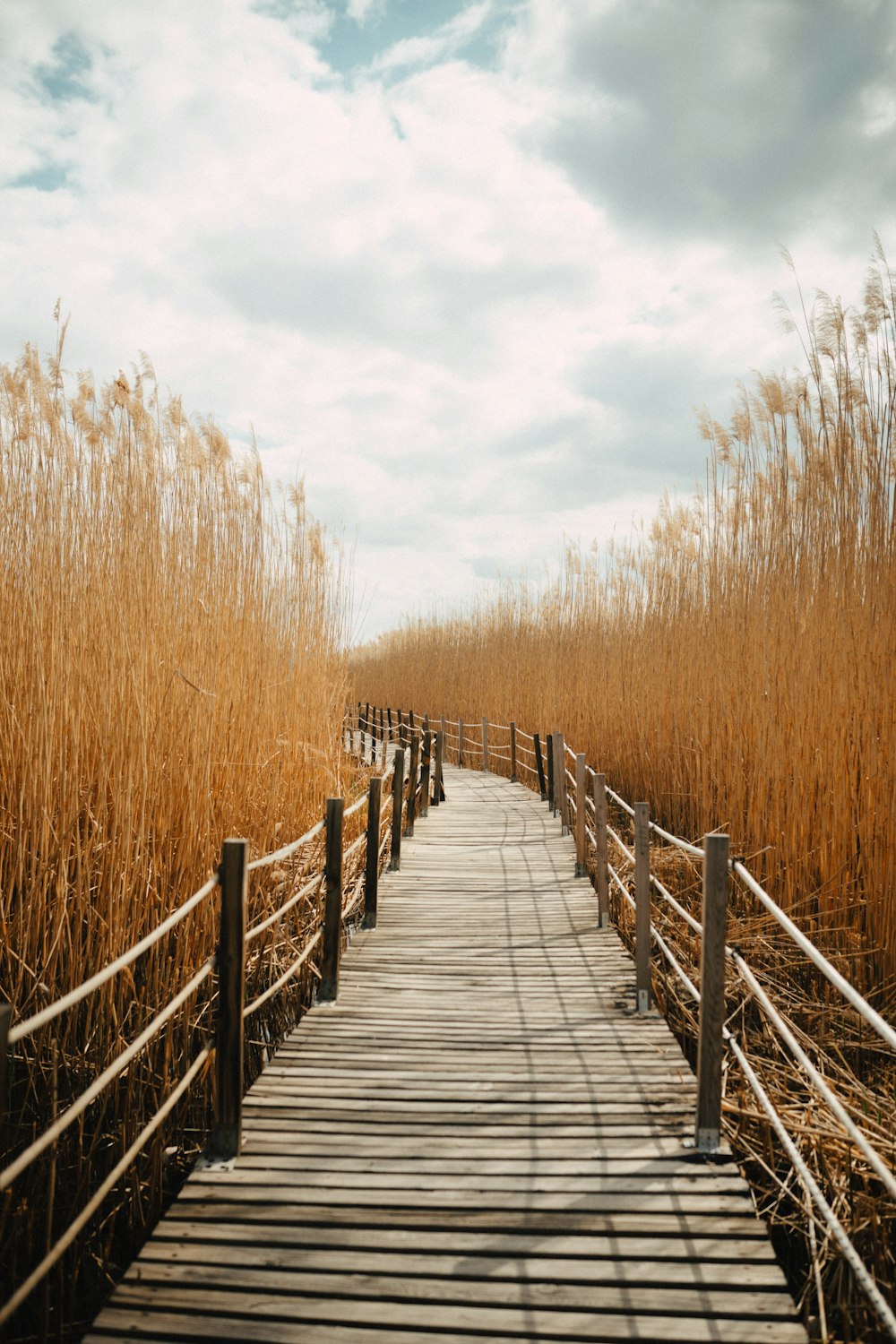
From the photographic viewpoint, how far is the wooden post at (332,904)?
134 inches

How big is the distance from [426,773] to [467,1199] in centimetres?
642

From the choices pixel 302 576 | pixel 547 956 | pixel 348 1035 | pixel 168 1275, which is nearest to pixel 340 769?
pixel 302 576

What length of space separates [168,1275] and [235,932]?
29.8 inches

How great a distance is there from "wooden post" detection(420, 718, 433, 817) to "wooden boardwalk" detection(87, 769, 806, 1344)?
4734 mm

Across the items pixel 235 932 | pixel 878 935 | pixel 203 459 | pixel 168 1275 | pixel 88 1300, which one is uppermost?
pixel 203 459

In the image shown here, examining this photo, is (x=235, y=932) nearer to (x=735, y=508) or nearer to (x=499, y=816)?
(x=735, y=508)

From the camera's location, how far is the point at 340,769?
5676 millimetres

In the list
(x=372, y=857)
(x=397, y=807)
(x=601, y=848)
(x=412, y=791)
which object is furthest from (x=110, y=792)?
(x=412, y=791)

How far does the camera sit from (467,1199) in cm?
214

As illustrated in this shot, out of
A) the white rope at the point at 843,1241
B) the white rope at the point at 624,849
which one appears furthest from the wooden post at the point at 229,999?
the white rope at the point at 624,849

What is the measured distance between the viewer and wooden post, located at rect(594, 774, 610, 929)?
14.4ft

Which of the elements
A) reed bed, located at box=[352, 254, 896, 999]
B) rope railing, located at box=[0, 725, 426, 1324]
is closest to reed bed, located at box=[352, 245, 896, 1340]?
reed bed, located at box=[352, 254, 896, 999]

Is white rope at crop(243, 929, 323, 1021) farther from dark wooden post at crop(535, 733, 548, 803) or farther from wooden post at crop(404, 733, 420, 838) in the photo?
dark wooden post at crop(535, 733, 548, 803)

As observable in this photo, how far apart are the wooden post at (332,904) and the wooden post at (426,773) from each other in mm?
4852
